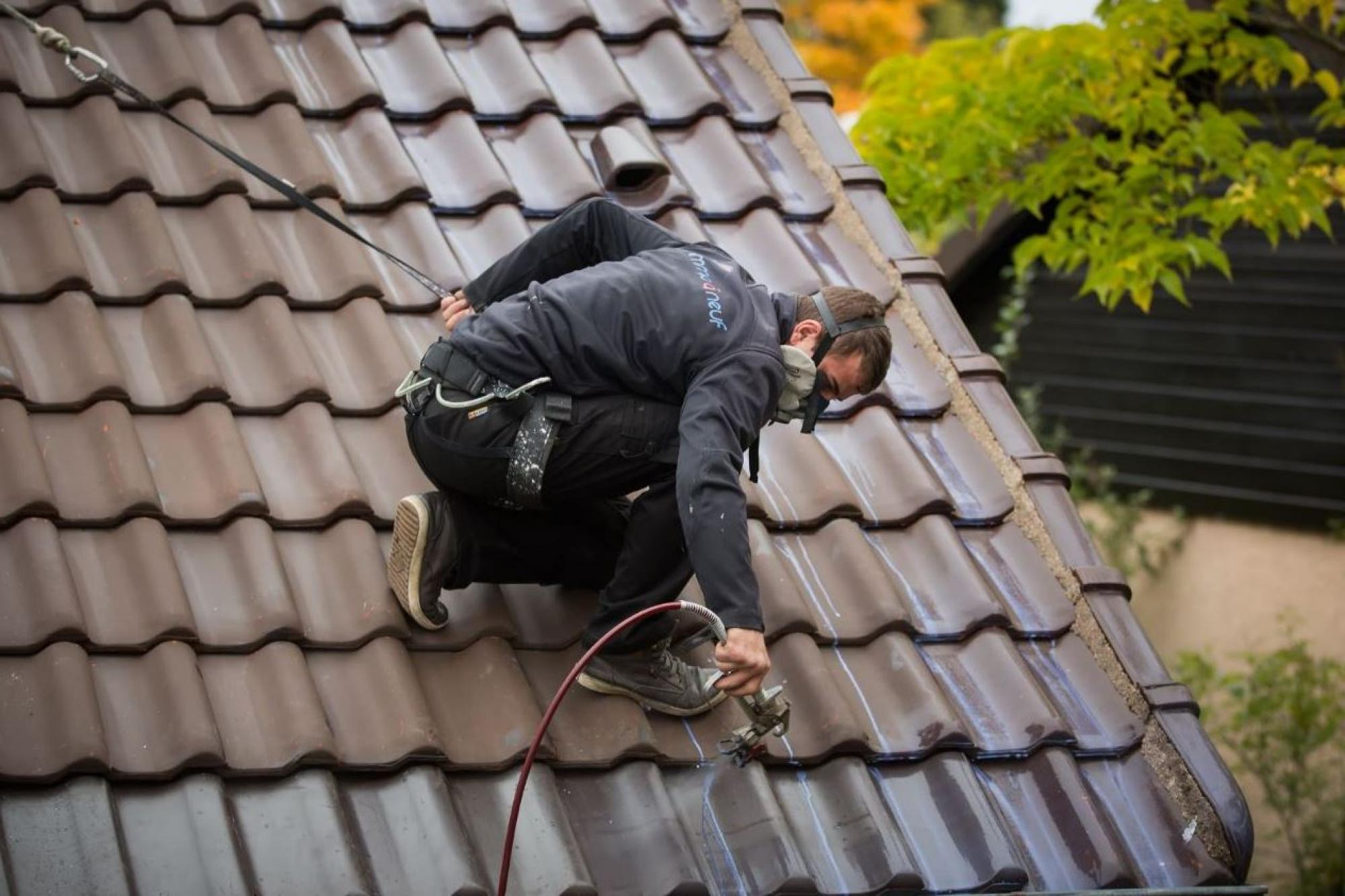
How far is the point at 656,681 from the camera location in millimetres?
3215


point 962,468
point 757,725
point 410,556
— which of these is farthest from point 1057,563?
point 410,556

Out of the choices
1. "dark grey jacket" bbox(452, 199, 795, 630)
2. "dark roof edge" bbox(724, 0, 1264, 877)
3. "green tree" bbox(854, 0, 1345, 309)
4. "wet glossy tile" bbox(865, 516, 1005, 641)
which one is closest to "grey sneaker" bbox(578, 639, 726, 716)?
"dark grey jacket" bbox(452, 199, 795, 630)

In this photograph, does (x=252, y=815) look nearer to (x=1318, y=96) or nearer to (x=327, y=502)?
(x=327, y=502)

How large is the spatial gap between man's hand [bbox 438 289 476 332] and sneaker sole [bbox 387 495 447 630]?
1.72ft

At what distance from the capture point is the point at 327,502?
126 inches

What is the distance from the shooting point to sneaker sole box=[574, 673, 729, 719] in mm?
3170

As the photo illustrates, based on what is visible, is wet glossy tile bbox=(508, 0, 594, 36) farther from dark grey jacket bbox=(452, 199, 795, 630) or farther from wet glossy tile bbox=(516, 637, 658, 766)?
wet glossy tile bbox=(516, 637, 658, 766)

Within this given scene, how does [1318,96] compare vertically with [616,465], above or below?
above

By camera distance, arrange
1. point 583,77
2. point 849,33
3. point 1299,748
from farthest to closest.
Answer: point 849,33 → point 1299,748 → point 583,77

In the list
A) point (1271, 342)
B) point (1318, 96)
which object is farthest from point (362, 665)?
point (1271, 342)

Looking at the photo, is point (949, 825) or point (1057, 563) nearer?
point (949, 825)

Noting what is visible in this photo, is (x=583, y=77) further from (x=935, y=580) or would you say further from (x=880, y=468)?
(x=935, y=580)

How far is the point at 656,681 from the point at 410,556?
0.60 meters

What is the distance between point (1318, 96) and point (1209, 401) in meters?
2.16
